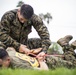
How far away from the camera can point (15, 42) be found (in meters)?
7.06

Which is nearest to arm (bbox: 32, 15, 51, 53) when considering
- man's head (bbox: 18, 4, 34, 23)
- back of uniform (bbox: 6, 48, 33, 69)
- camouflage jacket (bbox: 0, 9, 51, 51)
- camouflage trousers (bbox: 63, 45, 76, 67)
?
camouflage jacket (bbox: 0, 9, 51, 51)

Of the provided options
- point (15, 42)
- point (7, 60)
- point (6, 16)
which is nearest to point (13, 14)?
point (6, 16)

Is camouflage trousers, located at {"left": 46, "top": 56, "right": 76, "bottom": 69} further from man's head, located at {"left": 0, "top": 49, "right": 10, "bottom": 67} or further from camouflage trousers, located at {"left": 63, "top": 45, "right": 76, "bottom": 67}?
man's head, located at {"left": 0, "top": 49, "right": 10, "bottom": 67}

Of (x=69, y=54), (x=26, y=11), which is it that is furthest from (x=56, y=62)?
(x=26, y=11)

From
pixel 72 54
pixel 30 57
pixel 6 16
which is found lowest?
pixel 72 54

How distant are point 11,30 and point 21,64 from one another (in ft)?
5.18

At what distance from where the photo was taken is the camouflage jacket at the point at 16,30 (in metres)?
7.08

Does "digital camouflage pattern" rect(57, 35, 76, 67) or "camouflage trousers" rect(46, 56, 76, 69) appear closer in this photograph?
"camouflage trousers" rect(46, 56, 76, 69)

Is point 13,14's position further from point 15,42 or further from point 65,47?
point 65,47

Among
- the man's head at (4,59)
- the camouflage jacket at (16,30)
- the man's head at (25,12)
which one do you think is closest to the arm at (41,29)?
the camouflage jacket at (16,30)

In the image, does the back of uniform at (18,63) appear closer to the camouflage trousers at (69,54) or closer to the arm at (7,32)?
the arm at (7,32)

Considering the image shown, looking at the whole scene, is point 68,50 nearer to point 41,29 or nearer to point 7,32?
point 41,29

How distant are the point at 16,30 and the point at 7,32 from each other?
0.83 ft

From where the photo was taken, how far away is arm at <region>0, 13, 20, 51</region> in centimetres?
705
